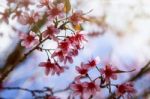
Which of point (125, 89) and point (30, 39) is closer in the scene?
point (125, 89)

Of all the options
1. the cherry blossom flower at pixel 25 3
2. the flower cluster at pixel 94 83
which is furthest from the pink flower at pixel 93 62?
the cherry blossom flower at pixel 25 3

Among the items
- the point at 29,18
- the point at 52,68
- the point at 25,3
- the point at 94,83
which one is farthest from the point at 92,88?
the point at 25,3

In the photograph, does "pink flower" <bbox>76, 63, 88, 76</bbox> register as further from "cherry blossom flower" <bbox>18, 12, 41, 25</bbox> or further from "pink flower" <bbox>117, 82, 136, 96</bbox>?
"cherry blossom flower" <bbox>18, 12, 41, 25</bbox>

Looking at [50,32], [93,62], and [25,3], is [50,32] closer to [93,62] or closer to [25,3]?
[93,62]

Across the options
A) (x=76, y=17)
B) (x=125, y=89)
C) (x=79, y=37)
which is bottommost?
(x=125, y=89)

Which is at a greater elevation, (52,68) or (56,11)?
(56,11)

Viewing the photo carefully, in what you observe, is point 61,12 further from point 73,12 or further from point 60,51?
point 60,51

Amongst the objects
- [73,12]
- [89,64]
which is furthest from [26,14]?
[89,64]
